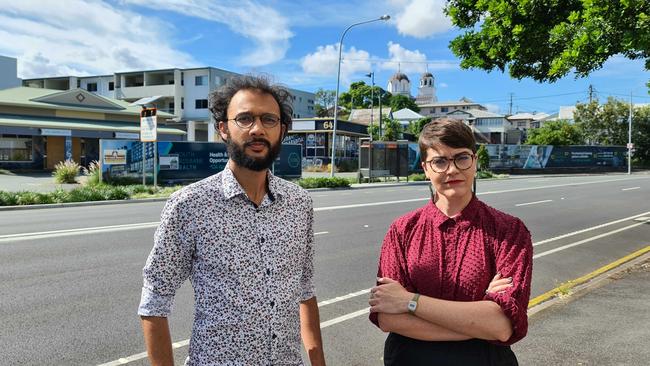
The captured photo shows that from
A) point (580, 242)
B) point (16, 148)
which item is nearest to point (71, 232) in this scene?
point (580, 242)

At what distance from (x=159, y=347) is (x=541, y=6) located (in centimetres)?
961

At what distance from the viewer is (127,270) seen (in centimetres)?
714

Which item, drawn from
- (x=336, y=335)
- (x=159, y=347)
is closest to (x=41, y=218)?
(x=336, y=335)

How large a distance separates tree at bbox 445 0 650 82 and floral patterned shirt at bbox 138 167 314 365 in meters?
7.08

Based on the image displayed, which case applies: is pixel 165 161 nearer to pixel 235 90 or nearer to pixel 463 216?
pixel 235 90

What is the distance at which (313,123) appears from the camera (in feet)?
146

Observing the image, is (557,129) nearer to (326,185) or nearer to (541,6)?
(326,185)

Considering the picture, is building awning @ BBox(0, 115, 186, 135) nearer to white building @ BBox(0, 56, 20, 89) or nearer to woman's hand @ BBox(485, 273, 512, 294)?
white building @ BBox(0, 56, 20, 89)

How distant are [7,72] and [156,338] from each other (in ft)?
241

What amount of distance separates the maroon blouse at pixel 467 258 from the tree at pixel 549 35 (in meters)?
6.40

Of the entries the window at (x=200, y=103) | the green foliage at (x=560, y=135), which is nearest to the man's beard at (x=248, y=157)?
the window at (x=200, y=103)

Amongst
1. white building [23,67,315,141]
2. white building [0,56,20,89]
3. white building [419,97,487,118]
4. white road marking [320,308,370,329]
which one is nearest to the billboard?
white road marking [320,308,370,329]

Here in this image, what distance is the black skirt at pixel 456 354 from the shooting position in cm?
205

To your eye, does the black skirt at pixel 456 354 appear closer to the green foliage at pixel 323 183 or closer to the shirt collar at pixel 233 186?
the shirt collar at pixel 233 186
